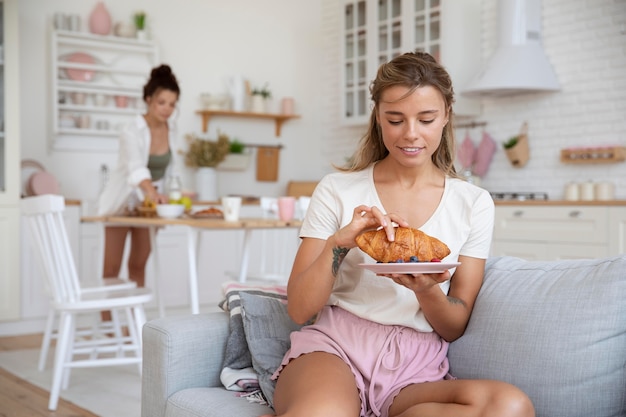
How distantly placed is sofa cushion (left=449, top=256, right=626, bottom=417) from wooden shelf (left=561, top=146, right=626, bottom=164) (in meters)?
3.29

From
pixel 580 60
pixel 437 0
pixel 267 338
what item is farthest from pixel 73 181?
pixel 267 338

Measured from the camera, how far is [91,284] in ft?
12.7

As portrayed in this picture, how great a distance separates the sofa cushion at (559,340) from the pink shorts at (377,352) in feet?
0.33

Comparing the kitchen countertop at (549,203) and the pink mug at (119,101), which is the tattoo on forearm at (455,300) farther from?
the pink mug at (119,101)

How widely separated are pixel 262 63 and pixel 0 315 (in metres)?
Result: 3.17

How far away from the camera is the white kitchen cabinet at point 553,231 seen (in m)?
4.43

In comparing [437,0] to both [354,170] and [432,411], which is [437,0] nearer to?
[354,170]

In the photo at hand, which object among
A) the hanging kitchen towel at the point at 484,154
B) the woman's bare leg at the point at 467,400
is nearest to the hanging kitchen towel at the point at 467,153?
the hanging kitchen towel at the point at 484,154

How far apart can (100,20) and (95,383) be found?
123 inches

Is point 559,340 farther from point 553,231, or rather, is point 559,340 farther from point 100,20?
point 100,20

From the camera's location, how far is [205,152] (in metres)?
6.21

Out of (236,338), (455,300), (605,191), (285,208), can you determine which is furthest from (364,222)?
(605,191)

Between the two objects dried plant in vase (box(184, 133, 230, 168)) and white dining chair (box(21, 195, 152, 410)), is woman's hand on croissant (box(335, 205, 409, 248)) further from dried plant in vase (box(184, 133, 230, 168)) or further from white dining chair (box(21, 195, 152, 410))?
dried plant in vase (box(184, 133, 230, 168))

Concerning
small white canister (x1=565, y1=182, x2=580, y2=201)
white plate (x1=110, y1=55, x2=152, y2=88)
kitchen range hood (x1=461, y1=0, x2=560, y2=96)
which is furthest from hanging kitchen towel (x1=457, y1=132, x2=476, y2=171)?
white plate (x1=110, y1=55, x2=152, y2=88)
